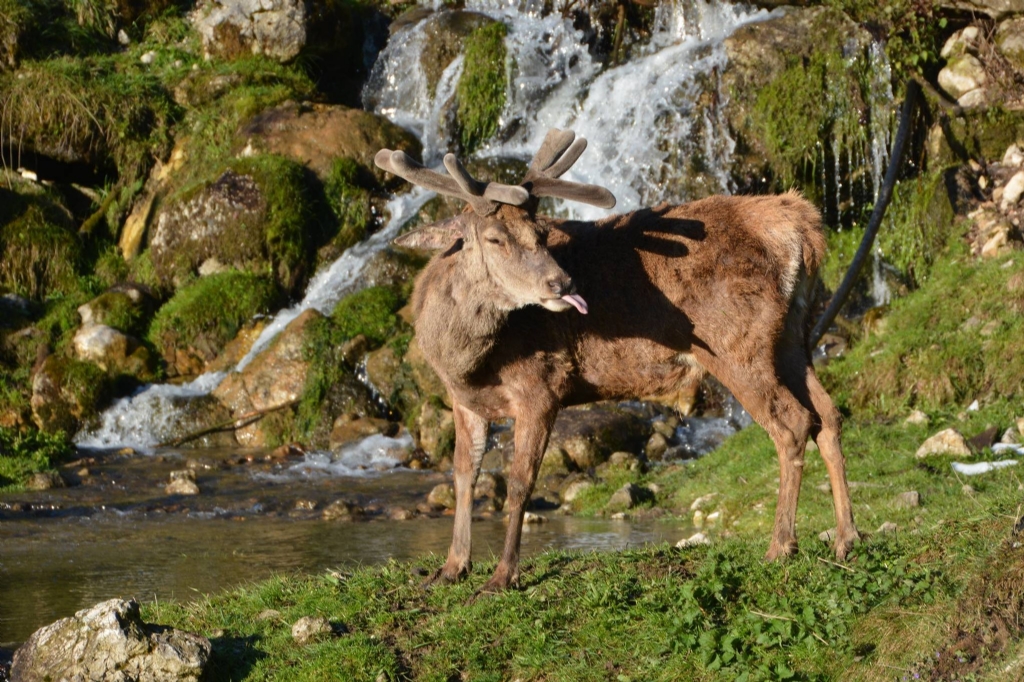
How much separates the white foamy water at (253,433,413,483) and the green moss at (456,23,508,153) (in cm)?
681

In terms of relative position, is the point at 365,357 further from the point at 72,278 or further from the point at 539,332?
the point at 539,332

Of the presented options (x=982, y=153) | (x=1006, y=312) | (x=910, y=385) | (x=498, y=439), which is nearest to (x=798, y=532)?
(x=910, y=385)

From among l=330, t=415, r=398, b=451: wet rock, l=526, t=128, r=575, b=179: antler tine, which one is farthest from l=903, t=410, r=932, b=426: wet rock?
l=330, t=415, r=398, b=451: wet rock

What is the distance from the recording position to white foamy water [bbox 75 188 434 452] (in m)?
15.5

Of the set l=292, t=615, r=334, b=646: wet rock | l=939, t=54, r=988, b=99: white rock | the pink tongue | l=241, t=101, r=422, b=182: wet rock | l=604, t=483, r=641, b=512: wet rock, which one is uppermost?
l=939, t=54, r=988, b=99: white rock

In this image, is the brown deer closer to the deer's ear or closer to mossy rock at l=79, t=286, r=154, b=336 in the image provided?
the deer's ear

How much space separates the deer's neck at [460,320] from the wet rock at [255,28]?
597 inches

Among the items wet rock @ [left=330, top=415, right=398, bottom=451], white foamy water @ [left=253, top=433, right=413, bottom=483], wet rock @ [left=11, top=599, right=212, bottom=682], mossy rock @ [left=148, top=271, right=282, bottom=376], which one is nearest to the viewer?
wet rock @ [left=11, top=599, right=212, bottom=682]

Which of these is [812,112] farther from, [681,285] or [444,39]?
[681,285]

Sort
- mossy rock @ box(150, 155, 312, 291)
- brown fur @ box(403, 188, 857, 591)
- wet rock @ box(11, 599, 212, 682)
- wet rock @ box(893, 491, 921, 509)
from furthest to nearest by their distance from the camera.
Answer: mossy rock @ box(150, 155, 312, 291) < wet rock @ box(893, 491, 921, 509) < brown fur @ box(403, 188, 857, 591) < wet rock @ box(11, 599, 212, 682)

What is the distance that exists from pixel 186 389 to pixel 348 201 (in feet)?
13.7

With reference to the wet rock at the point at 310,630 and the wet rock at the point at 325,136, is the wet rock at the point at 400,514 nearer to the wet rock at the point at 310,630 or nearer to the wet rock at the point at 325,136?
the wet rock at the point at 310,630

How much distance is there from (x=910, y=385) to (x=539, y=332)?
18.3 ft

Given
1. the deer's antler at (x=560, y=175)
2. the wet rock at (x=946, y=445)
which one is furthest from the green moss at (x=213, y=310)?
the deer's antler at (x=560, y=175)
